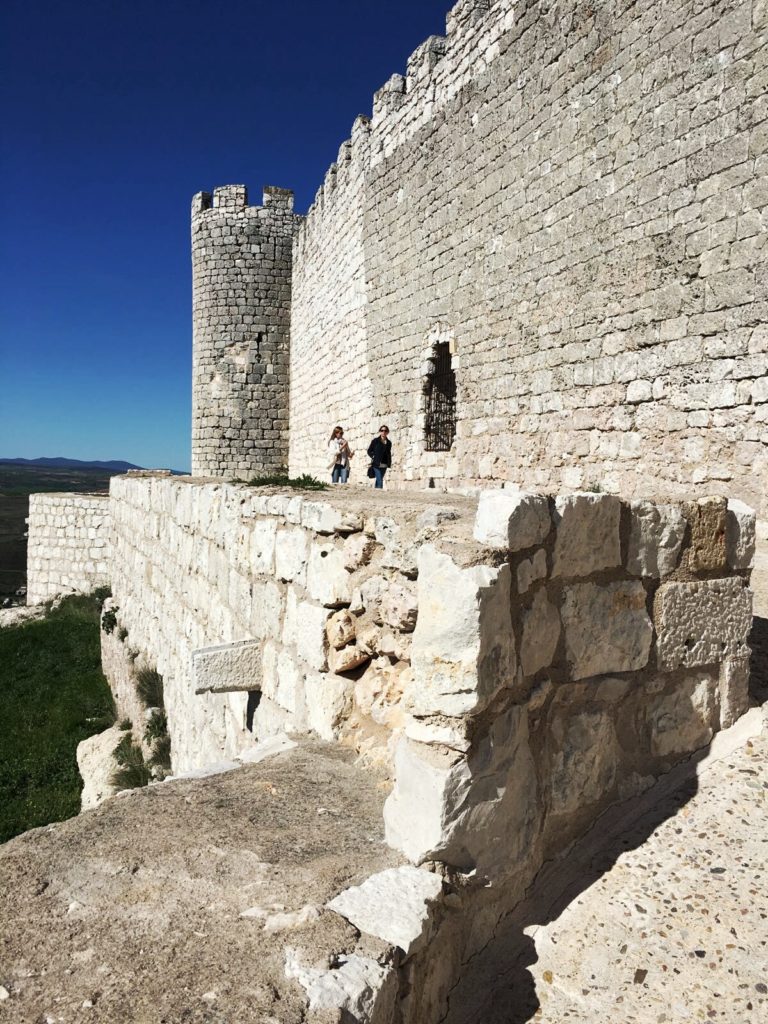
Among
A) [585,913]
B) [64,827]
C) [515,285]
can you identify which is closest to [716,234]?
[515,285]

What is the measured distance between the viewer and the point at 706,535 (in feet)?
8.22

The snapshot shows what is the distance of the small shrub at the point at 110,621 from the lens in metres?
8.95

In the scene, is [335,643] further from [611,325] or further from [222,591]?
[611,325]

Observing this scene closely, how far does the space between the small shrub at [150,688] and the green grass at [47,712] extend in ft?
3.30

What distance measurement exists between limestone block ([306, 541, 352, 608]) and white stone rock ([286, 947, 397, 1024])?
4.39ft

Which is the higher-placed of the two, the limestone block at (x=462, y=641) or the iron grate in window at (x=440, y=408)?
the iron grate in window at (x=440, y=408)

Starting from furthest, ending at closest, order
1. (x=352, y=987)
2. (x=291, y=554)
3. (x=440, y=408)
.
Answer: (x=440, y=408)
(x=291, y=554)
(x=352, y=987)

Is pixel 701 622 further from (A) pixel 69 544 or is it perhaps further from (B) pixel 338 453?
(A) pixel 69 544

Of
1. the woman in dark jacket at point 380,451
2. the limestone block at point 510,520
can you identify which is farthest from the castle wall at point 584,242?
the limestone block at point 510,520

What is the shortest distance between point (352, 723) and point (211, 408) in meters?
16.2

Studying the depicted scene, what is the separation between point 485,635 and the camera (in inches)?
74.2

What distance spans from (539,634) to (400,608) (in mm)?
486

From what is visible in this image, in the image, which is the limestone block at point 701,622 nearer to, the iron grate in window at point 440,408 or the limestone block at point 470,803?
the limestone block at point 470,803

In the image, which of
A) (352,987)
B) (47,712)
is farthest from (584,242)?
(47,712)
